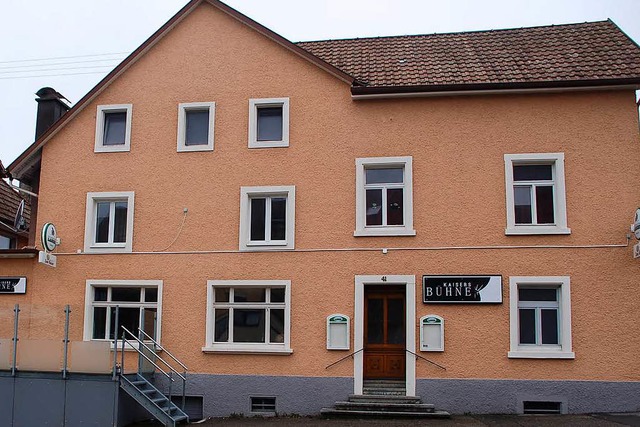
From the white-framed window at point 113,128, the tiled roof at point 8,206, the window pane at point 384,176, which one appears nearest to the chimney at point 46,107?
the white-framed window at point 113,128

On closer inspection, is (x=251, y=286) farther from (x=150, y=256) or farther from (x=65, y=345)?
(x=65, y=345)

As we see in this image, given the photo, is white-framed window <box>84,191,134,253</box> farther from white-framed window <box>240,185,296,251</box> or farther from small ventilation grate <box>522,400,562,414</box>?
small ventilation grate <box>522,400,562,414</box>

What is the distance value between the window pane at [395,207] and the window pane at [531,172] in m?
2.60

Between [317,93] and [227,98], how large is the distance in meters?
2.20

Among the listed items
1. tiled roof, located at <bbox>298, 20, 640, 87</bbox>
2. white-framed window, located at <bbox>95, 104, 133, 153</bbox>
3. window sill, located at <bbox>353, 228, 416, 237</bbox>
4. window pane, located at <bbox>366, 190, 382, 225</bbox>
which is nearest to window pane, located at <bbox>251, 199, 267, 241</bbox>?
window sill, located at <bbox>353, 228, 416, 237</bbox>

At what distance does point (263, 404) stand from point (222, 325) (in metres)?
2.03

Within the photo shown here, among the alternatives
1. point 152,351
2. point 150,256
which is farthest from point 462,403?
point 150,256

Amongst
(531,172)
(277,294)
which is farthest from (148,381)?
(531,172)

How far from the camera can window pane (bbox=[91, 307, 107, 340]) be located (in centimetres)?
1546

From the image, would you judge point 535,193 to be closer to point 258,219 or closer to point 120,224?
point 258,219

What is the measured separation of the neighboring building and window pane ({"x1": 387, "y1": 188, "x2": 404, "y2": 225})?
0.02 m

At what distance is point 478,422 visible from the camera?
12789 mm

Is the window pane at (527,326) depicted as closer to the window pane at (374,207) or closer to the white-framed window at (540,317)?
the white-framed window at (540,317)

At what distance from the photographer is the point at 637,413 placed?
13.1 m
